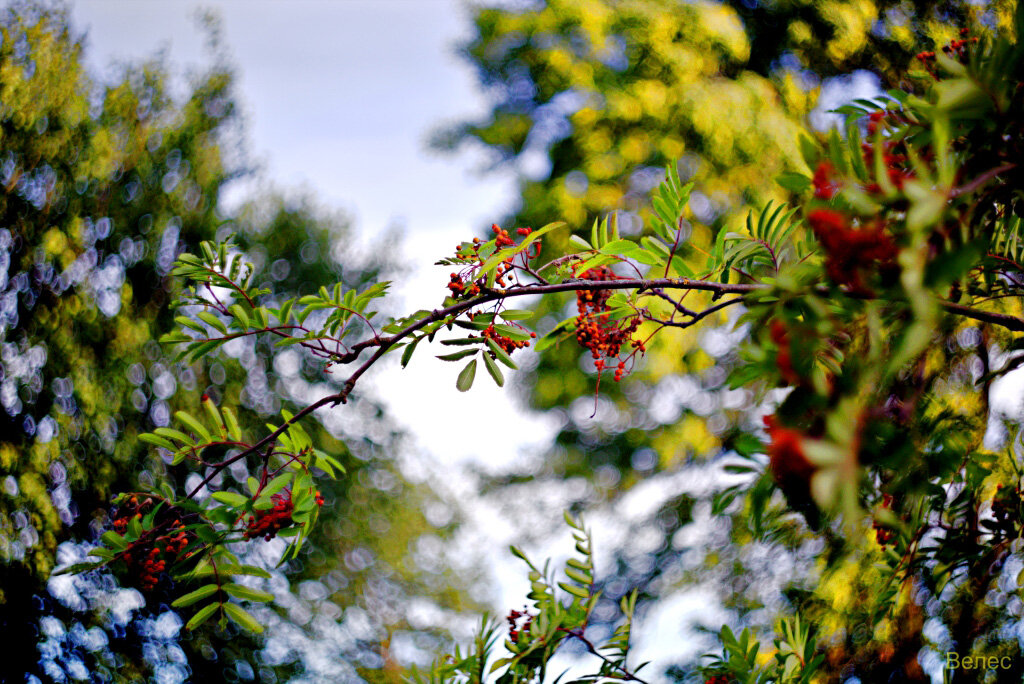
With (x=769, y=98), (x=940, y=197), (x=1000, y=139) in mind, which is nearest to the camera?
(x=940, y=197)

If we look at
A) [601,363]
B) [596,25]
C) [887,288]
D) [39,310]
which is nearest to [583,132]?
[596,25]

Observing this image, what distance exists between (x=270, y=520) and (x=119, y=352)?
14.1 feet

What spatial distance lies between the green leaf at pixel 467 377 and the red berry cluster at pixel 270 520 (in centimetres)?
30

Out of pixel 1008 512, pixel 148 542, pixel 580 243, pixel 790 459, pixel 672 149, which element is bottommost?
pixel 790 459

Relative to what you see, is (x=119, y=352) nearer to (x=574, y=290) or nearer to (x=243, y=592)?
Answer: (x=243, y=592)

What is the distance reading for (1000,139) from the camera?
0.46 meters

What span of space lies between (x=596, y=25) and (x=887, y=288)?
3541 millimetres

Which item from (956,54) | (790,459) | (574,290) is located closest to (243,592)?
(574,290)

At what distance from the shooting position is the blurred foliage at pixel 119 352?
3570 mm

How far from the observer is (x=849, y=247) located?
1.19ft

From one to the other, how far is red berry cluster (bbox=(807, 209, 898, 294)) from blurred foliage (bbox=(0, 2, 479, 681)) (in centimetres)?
425

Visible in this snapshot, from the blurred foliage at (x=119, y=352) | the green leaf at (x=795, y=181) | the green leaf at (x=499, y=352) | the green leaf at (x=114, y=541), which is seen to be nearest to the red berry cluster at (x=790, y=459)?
the green leaf at (x=795, y=181)

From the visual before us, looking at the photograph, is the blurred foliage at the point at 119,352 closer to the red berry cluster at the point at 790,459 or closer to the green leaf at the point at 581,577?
the green leaf at the point at 581,577

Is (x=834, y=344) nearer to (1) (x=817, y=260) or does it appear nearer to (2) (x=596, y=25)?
(1) (x=817, y=260)
